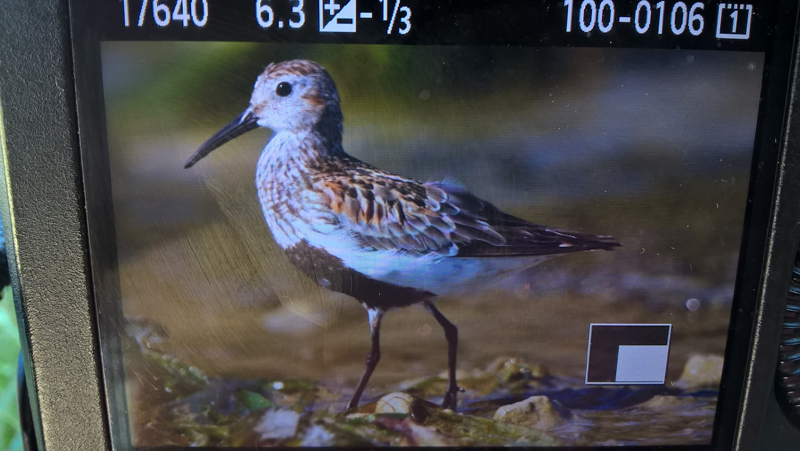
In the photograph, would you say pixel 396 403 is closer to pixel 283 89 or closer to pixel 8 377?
pixel 283 89

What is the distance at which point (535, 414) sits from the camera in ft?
2.59

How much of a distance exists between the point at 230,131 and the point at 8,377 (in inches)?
28.9

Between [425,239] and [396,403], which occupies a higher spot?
[425,239]

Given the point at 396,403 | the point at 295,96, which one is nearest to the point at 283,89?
the point at 295,96

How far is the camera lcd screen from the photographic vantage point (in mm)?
698

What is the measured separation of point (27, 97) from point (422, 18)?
18.2 inches

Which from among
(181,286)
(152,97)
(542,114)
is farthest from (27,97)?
(542,114)

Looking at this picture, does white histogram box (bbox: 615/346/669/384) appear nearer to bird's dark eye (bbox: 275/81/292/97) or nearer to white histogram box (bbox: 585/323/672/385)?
white histogram box (bbox: 585/323/672/385)

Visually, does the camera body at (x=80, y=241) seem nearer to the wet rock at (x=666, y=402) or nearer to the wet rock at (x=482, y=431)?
the wet rock at (x=666, y=402)

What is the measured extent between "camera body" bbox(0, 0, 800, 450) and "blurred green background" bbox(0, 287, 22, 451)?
0.36m

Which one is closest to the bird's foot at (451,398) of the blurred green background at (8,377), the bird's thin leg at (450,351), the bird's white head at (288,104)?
the bird's thin leg at (450,351)

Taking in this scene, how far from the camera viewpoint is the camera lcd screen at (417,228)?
0.70m

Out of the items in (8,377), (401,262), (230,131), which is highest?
(230,131)

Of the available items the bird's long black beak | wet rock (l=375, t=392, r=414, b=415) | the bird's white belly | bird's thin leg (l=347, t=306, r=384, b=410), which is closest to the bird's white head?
the bird's long black beak
